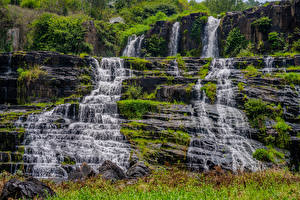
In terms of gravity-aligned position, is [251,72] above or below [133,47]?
below

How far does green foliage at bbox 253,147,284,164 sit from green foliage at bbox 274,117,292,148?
82cm

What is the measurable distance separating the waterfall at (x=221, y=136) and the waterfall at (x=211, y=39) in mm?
13616

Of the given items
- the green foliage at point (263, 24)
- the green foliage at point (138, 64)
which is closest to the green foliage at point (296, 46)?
the green foliage at point (263, 24)

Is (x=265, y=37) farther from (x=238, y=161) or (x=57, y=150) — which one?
(x=57, y=150)

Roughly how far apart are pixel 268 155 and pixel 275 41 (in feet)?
61.5

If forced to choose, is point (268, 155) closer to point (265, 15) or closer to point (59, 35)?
point (265, 15)

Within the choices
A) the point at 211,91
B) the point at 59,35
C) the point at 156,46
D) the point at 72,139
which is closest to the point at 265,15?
the point at 156,46

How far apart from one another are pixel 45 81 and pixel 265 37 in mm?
24544

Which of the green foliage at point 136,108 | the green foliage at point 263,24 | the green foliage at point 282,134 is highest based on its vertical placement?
the green foliage at point 263,24

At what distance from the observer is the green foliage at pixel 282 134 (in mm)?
13547

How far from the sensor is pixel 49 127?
15008 millimetres

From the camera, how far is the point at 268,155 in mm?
12688

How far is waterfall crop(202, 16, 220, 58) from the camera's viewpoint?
3138cm

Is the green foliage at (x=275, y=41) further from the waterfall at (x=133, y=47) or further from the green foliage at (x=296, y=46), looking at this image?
the waterfall at (x=133, y=47)
